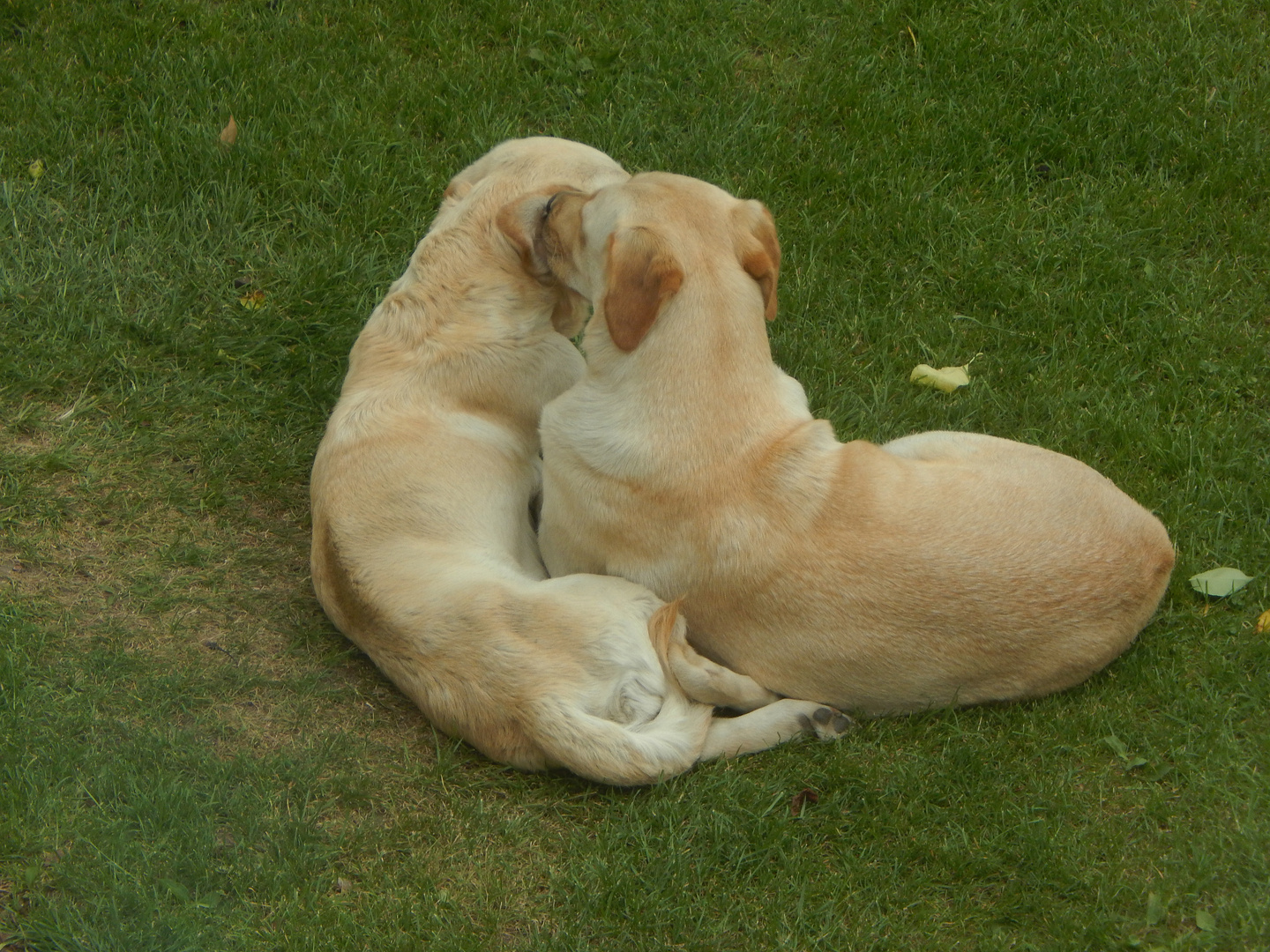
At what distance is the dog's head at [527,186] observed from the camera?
482 cm

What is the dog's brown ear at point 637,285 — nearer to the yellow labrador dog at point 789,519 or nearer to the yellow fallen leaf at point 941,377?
the yellow labrador dog at point 789,519

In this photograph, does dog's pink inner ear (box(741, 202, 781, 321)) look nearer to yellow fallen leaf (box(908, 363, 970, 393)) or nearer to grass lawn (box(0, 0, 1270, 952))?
grass lawn (box(0, 0, 1270, 952))

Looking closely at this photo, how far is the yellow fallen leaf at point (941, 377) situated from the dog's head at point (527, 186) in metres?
1.53

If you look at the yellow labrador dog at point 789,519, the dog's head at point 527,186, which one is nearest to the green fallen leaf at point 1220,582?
the yellow labrador dog at point 789,519

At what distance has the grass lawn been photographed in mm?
3816

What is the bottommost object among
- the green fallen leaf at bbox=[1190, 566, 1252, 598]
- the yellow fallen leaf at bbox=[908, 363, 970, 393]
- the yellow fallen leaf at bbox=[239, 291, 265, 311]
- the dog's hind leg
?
the dog's hind leg

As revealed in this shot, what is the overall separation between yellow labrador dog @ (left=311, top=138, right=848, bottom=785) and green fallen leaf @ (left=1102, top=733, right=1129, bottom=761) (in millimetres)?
880

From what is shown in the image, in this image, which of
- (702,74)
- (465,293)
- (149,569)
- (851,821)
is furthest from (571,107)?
(851,821)

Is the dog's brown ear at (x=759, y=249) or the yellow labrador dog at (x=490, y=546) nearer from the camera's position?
the yellow labrador dog at (x=490, y=546)

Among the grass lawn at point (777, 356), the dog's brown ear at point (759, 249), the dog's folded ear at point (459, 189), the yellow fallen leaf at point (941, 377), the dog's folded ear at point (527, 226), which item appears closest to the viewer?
the grass lawn at point (777, 356)

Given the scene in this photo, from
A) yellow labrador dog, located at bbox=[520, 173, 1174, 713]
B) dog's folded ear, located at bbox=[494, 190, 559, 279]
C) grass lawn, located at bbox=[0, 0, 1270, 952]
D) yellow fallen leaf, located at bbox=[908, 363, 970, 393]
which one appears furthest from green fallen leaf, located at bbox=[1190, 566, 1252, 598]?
dog's folded ear, located at bbox=[494, 190, 559, 279]

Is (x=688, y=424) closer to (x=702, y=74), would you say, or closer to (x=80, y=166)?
(x=702, y=74)

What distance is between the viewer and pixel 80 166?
618 cm

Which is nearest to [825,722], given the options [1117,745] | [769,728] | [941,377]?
[769,728]
